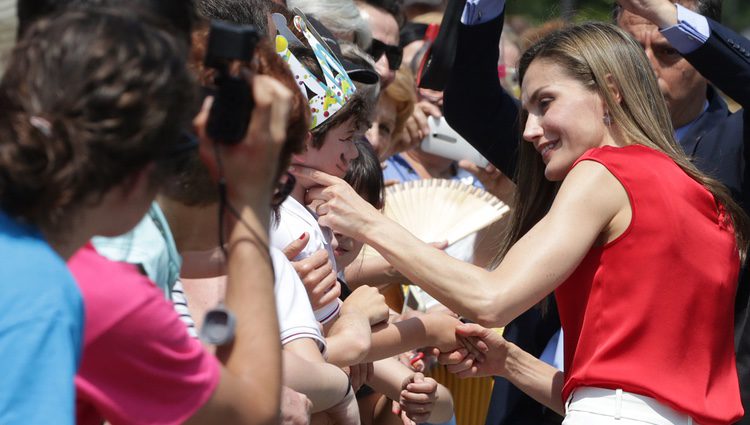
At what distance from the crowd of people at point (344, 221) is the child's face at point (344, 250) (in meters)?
0.02

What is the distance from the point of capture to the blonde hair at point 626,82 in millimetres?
2877

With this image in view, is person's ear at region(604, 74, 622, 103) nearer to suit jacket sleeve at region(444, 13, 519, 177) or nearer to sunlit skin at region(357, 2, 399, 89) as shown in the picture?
suit jacket sleeve at region(444, 13, 519, 177)

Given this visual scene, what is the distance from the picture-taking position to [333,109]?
3021mm

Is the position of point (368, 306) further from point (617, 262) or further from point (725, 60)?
point (725, 60)

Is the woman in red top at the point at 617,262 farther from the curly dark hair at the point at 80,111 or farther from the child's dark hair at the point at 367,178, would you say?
the curly dark hair at the point at 80,111

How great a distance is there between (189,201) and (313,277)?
32.9 inches

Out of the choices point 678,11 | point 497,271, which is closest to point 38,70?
point 497,271

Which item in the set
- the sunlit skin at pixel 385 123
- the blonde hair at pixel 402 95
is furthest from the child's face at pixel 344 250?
the blonde hair at pixel 402 95

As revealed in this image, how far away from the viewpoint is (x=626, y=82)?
114 inches

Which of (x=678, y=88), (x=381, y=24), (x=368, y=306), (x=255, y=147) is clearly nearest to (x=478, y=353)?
(x=368, y=306)

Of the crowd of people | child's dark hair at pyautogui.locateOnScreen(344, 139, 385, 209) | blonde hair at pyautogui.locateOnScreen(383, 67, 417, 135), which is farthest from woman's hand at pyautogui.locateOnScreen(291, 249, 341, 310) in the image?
blonde hair at pyautogui.locateOnScreen(383, 67, 417, 135)

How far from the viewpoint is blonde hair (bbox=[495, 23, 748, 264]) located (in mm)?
2877

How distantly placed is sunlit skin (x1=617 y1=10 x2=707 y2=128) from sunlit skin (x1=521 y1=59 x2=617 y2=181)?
1.21 metres

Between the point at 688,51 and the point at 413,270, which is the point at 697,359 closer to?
the point at 413,270
